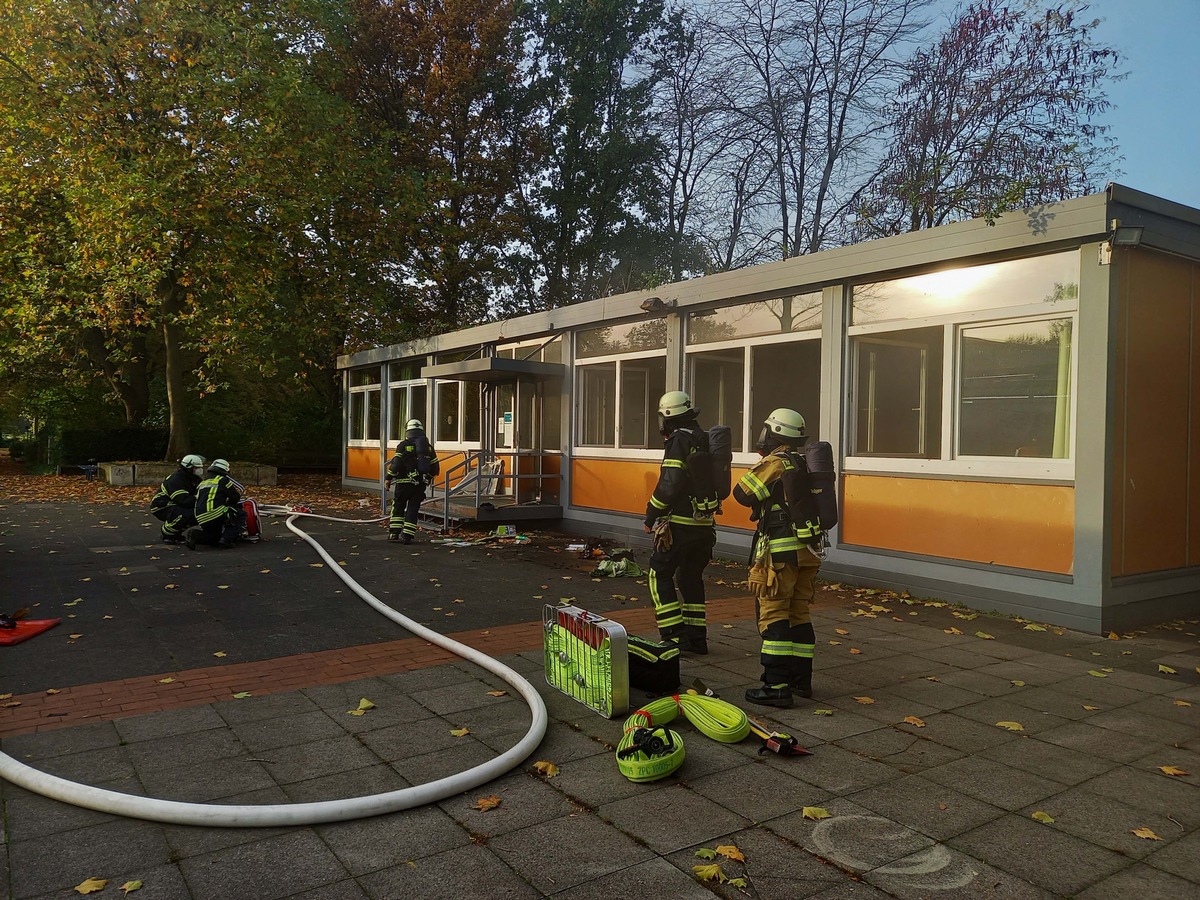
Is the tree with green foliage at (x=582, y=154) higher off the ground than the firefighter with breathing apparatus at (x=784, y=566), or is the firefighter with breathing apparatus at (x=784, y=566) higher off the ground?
the tree with green foliage at (x=582, y=154)

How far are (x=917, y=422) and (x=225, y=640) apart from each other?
6.81 m

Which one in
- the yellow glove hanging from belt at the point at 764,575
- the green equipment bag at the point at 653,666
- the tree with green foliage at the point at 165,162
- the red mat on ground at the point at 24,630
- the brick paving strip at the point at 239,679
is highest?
the tree with green foliage at the point at 165,162

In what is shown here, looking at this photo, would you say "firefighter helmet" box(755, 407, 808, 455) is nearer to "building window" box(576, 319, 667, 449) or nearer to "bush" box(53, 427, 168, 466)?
"building window" box(576, 319, 667, 449)

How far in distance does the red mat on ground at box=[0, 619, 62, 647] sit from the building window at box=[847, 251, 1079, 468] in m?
7.85

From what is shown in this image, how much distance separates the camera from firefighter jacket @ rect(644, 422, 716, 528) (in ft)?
19.1

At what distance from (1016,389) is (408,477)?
325 inches

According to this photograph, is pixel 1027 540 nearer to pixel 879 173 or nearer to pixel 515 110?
pixel 879 173

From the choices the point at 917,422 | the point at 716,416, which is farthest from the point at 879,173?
the point at 917,422

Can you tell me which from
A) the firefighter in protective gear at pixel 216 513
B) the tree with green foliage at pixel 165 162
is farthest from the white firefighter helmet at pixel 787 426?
the tree with green foliage at pixel 165 162

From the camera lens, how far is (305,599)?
26.6 ft

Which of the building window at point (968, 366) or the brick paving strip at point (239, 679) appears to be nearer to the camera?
the brick paving strip at point (239, 679)

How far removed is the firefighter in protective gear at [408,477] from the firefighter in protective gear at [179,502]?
8.77 ft

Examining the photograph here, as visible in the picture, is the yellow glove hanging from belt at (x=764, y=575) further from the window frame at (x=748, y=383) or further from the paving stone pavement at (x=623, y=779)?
the window frame at (x=748, y=383)

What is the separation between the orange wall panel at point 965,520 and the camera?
7.37 meters
